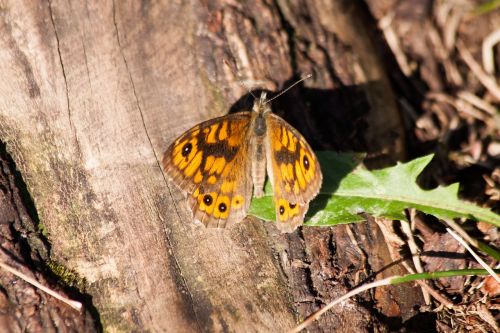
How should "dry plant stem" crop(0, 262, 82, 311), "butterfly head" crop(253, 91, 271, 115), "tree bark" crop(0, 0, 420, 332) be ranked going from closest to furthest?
"dry plant stem" crop(0, 262, 82, 311), "tree bark" crop(0, 0, 420, 332), "butterfly head" crop(253, 91, 271, 115)

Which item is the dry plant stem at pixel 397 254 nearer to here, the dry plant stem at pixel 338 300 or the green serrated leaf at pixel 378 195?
the green serrated leaf at pixel 378 195

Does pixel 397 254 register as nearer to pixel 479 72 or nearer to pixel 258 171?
pixel 258 171

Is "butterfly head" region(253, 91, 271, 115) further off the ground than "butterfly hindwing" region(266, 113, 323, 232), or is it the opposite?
"butterfly head" region(253, 91, 271, 115)

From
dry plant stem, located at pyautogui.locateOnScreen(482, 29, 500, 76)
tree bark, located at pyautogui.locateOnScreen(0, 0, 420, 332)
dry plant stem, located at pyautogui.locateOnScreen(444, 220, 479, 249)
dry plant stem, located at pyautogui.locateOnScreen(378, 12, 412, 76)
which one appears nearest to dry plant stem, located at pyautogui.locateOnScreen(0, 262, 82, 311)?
tree bark, located at pyautogui.locateOnScreen(0, 0, 420, 332)

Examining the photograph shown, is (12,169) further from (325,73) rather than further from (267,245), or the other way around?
(325,73)

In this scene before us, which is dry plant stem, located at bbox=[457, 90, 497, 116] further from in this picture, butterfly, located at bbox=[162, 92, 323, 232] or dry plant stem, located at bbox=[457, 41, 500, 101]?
butterfly, located at bbox=[162, 92, 323, 232]

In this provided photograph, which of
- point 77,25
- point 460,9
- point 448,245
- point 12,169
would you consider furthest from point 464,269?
point 460,9

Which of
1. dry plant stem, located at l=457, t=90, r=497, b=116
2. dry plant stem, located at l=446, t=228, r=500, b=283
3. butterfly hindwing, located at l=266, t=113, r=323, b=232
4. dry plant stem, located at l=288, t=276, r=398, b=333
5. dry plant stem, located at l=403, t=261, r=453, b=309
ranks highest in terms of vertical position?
butterfly hindwing, located at l=266, t=113, r=323, b=232

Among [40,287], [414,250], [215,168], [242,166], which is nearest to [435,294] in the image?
[414,250]
